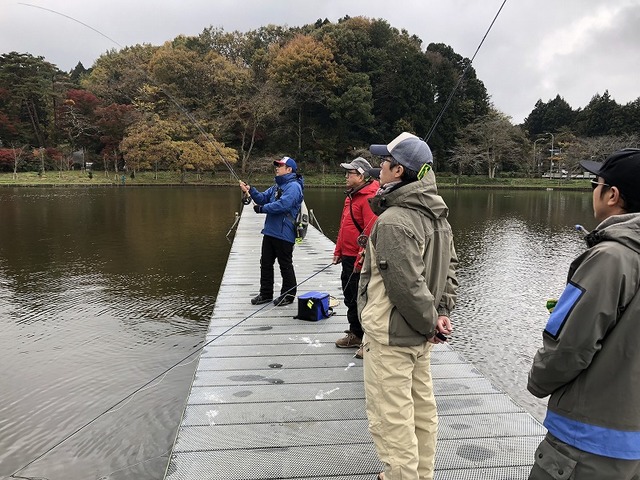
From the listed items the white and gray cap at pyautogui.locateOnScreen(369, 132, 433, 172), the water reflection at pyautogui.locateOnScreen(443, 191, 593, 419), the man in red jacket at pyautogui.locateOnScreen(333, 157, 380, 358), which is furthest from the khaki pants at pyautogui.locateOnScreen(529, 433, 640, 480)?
the water reflection at pyautogui.locateOnScreen(443, 191, 593, 419)

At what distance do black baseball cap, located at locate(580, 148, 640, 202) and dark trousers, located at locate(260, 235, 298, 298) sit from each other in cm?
380

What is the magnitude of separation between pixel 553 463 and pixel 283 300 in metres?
4.05

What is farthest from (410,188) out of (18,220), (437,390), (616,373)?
(18,220)

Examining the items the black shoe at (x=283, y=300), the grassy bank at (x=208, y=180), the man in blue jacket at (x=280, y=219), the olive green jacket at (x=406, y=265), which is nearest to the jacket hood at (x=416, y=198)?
the olive green jacket at (x=406, y=265)

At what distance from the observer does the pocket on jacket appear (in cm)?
150

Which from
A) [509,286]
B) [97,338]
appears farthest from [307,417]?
[509,286]

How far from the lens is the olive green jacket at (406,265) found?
1948 mm

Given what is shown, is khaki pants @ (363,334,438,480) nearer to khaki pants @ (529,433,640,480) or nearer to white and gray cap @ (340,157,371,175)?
khaki pants @ (529,433,640,480)

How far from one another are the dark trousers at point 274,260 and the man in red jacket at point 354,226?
1084 mm

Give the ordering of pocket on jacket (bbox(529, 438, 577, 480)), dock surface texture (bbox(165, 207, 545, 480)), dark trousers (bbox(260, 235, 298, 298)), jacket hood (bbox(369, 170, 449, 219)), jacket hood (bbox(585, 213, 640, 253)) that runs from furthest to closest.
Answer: dark trousers (bbox(260, 235, 298, 298))
dock surface texture (bbox(165, 207, 545, 480))
jacket hood (bbox(369, 170, 449, 219))
pocket on jacket (bbox(529, 438, 577, 480))
jacket hood (bbox(585, 213, 640, 253))

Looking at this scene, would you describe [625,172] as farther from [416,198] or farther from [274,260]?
[274,260]

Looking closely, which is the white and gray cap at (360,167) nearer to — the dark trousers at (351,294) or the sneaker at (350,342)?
the dark trousers at (351,294)

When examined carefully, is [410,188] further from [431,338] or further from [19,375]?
[19,375]

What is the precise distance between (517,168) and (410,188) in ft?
156
